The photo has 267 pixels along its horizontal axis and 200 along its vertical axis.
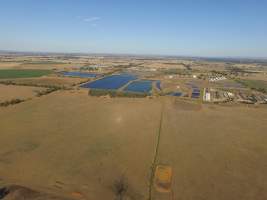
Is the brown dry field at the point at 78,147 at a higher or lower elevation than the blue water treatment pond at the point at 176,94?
higher

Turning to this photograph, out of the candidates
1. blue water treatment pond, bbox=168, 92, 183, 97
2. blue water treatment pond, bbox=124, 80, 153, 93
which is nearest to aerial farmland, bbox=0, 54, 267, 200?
blue water treatment pond, bbox=168, 92, 183, 97

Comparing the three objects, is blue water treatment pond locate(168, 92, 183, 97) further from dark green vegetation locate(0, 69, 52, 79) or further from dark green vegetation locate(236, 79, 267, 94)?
dark green vegetation locate(0, 69, 52, 79)

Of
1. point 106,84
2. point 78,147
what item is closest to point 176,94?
point 106,84

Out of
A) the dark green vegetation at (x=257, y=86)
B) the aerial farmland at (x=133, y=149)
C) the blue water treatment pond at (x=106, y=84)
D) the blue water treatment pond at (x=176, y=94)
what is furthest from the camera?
the dark green vegetation at (x=257, y=86)

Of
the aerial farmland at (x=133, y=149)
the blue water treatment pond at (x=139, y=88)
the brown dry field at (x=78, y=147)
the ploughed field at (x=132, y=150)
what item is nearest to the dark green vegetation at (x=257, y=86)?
the aerial farmland at (x=133, y=149)

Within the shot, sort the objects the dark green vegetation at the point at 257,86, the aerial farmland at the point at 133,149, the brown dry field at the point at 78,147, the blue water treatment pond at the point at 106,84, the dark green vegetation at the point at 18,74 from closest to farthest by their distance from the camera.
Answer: the aerial farmland at the point at 133,149 < the brown dry field at the point at 78,147 < the blue water treatment pond at the point at 106,84 < the dark green vegetation at the point at 257,86 < the dark green vegetation at the point at 18,74

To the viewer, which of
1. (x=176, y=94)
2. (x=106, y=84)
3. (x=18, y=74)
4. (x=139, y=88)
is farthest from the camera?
(x=18, y=74)

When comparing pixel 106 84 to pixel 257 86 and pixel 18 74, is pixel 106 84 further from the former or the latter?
pixel 257 86

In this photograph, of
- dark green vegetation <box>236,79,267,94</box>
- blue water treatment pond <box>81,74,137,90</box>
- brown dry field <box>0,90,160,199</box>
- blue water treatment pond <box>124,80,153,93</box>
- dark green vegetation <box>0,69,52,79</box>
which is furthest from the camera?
dark green vegetation <box>0,69,52,79</box>

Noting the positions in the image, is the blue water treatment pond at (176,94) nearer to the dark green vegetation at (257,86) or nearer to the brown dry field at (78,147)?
the brown dry field at (78,147)
